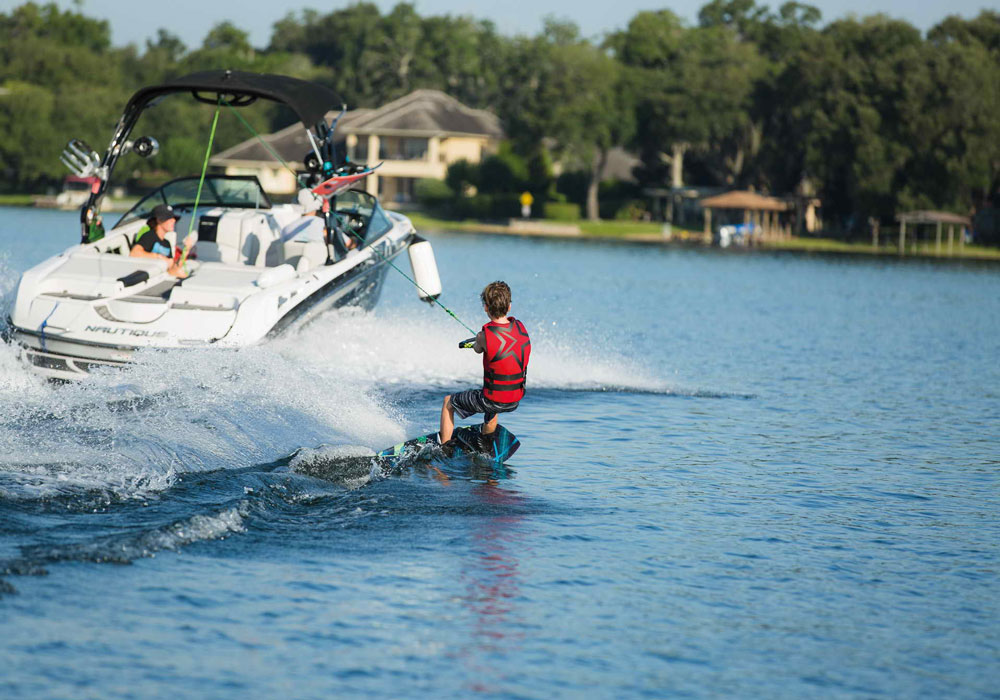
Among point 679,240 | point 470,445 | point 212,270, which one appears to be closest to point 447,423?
point 470,445

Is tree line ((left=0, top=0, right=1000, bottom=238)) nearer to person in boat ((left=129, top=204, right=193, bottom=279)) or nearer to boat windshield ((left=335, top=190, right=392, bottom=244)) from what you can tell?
boat windshield ((left=335, top=190, right=392, bottom=244))

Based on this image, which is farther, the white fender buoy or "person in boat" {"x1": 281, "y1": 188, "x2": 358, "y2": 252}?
the white fender buoy

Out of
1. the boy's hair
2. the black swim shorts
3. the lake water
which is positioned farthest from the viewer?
the black swim shorts

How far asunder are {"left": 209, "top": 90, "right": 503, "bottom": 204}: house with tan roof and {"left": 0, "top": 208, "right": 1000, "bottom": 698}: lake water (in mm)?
61592

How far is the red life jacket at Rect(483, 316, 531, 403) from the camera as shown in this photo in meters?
9.29

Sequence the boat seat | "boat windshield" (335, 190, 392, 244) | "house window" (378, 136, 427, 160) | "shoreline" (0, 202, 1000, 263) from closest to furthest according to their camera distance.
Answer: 1. the boat seat
2. "boat windshield" (335, 190, 392, 244)
3. "shoreline" (0, 202, 1000, 263)
4. "house window" (378, 136, 427, 160)

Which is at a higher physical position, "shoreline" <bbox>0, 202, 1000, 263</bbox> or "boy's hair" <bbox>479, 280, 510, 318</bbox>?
"shoreline" <bbox>0, 202, 1000, 263</bbox>

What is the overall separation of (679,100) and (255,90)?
56.0 metres

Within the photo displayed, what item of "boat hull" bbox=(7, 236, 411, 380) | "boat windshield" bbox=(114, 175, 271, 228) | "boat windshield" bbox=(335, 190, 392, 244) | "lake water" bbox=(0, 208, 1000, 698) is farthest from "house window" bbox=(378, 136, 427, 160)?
"boat hull" bbox=(7, 236, 411, 380)

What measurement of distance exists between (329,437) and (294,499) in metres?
1.94

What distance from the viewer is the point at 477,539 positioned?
26.8 ft

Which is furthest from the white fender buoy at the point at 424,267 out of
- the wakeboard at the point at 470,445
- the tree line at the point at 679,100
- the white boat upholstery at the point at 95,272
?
the tree line at the point at 679,100

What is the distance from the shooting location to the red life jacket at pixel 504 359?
9.29 meters

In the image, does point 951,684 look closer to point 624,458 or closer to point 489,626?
point 489,626
